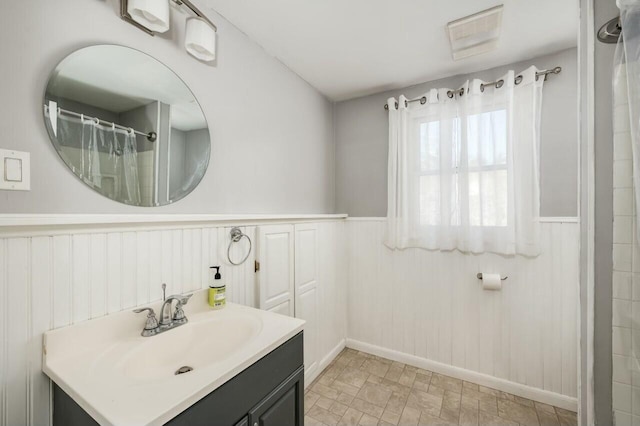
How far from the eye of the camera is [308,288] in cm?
199

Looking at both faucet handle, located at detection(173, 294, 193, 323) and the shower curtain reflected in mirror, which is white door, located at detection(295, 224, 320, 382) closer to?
faucet handle, located at detection(173, 294, 193, 323)

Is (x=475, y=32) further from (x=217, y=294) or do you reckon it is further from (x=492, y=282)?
(x=217, y=294)

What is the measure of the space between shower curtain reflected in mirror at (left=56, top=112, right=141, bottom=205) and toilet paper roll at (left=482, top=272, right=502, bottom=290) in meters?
2.15

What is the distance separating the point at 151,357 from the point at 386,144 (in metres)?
2.18

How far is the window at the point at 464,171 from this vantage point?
1.91m

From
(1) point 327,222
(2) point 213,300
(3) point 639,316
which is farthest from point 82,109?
(3) point 639,316

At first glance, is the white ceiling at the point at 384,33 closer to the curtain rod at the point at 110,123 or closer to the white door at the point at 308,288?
the curtain rod at the point at 110,123

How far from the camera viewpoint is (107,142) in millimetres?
1015

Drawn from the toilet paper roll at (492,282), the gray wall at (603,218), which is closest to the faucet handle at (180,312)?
the gray wall at (603,218)

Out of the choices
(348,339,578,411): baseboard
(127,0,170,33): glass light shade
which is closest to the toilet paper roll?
(348,339,578,411): baseboard

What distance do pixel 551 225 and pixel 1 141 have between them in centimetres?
267

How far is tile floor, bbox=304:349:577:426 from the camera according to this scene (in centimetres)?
166

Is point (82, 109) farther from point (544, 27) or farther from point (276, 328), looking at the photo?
point (544, 27)

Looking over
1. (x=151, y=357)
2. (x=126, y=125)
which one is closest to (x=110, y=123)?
(x=126, y=125)
